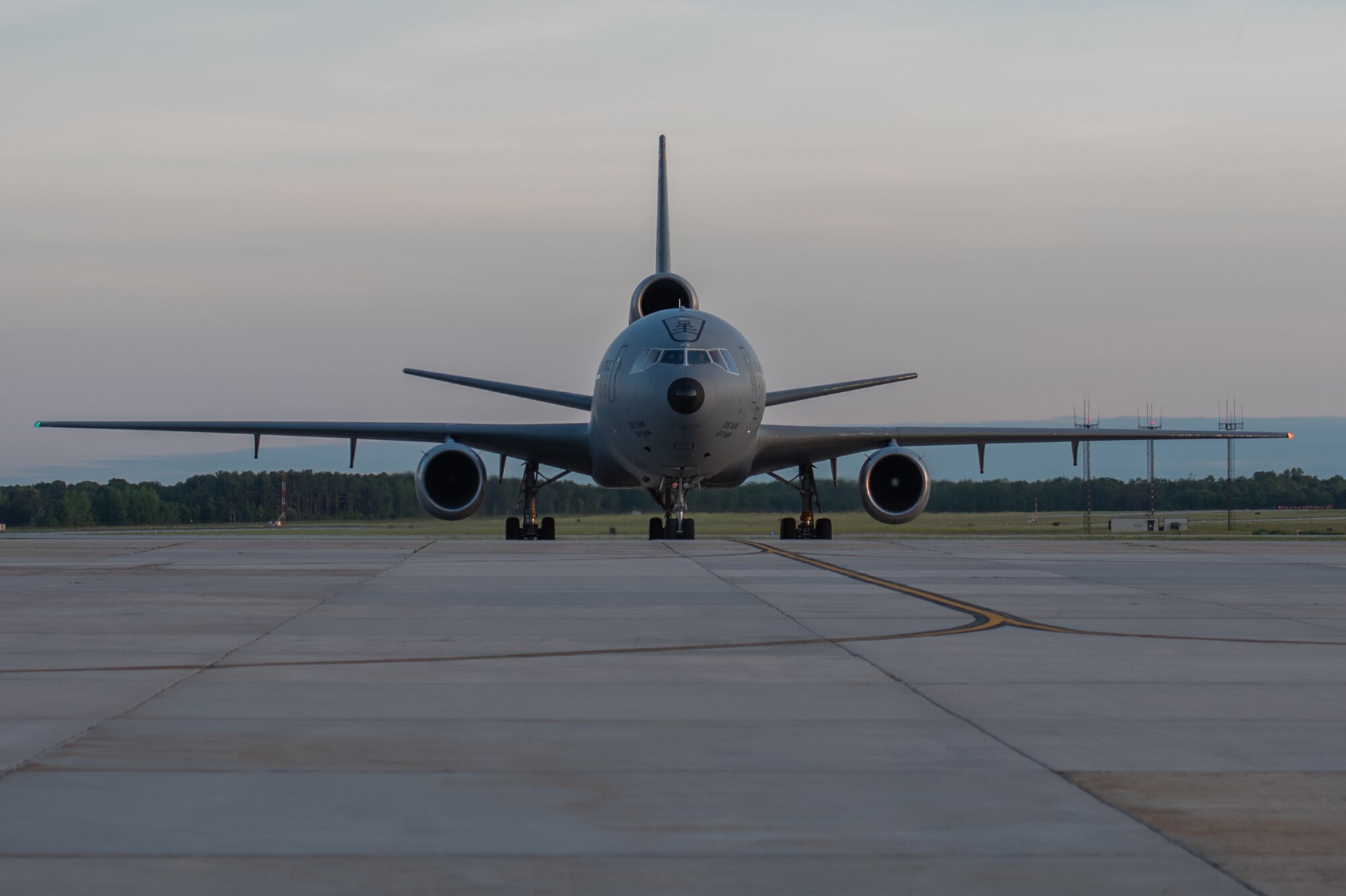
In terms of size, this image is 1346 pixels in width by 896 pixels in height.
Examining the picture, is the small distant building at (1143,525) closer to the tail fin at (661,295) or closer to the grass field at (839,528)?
the grass field at (839,528)

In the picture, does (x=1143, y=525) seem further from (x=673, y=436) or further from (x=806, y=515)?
(x=673, y=436)

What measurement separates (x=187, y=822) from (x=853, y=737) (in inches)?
113

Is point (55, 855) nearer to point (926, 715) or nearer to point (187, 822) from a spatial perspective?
point (187, 822)

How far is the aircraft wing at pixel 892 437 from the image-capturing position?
2912 centimetres

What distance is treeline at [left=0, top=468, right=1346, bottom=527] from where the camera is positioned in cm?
3706

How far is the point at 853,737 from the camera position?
233 inches

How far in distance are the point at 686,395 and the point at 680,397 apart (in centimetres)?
12

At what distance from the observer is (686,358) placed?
23.8 m

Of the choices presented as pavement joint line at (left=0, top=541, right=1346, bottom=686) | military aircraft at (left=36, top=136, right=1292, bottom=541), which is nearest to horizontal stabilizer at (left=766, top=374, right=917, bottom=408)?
military aircraft at (left=36, top=136, right=1292, bottom=541)

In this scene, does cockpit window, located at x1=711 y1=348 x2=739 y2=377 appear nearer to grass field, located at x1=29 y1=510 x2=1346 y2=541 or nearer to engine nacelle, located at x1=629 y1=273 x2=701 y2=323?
engine nacelle, located at x1=629 y1=273 x2=701 y2=323

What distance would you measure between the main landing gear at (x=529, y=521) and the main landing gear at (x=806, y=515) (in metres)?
5.57

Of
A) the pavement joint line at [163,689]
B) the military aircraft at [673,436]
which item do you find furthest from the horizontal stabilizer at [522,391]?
the pavement joint line at [163,689]

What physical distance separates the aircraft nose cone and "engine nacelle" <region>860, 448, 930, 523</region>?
6273 mm

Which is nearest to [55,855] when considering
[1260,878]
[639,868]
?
[639,868]
